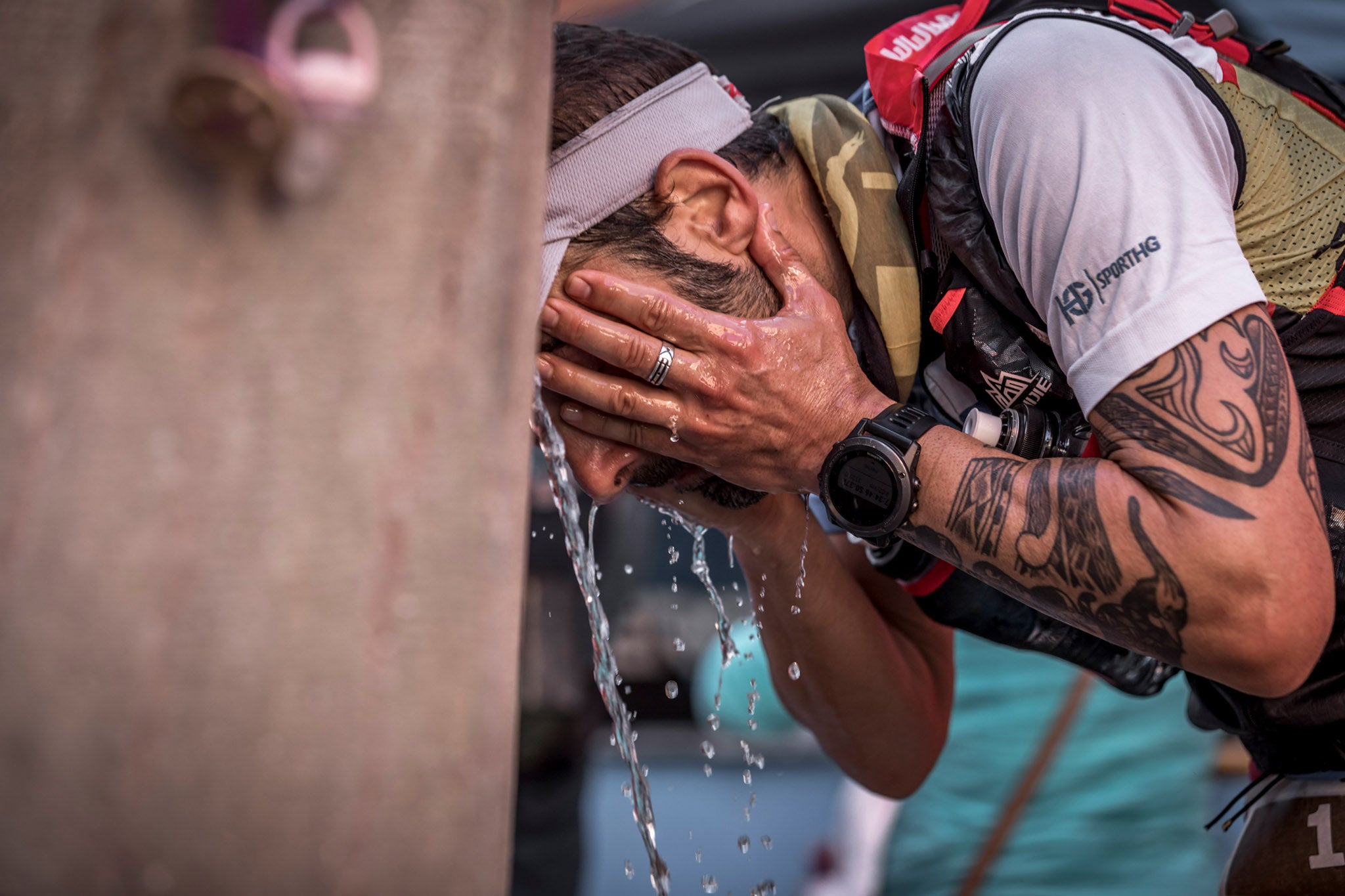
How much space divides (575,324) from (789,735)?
10.2ft

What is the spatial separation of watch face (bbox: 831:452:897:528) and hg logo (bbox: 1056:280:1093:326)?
27cm

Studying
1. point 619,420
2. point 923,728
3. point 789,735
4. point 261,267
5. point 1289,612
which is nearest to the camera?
point 261,267

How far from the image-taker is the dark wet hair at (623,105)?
1.40 metres

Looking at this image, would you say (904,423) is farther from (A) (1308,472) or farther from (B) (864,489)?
(A) (1308,472)

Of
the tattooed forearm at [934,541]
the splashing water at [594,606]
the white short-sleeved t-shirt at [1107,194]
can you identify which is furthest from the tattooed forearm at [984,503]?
the splashing water at [594,606]

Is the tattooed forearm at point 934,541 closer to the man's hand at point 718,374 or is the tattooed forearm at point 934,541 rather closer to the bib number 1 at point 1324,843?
the man's hand at point 718,374

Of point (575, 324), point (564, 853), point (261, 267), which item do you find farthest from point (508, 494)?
Answer: point (564, 853)

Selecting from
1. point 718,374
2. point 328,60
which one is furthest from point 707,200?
point 328,60

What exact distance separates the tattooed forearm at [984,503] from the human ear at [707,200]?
1.52 ft

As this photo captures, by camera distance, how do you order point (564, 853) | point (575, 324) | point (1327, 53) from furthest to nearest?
point (564, 853) → point (1327, 53) → point (575, 324)

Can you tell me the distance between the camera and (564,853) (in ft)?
11.3

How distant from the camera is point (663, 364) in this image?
53.2 inches

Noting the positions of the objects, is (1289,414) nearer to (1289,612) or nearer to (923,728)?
(1289,612)

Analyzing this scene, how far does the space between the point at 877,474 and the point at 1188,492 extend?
34cm
